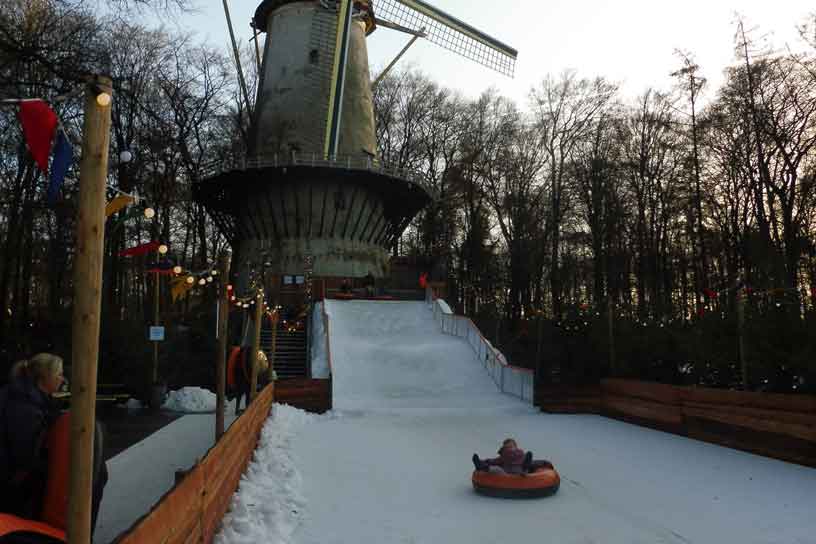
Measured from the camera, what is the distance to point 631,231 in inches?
1164

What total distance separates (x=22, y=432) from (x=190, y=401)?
1207 centimetres

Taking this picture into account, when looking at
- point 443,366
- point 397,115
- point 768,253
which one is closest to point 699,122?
point 768,253

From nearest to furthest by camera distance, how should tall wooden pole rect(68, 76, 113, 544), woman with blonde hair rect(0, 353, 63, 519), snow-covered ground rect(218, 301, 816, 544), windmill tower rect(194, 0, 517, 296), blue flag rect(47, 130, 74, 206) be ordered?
1. tall wooden pole rect(68, 76, 113, 544)
2. woman with blonde hair rect(0, 353, 63, 519)
3. blue flag rect(47, 130, 74, 206)
4. snow-covered ground rect(218, 301, 816, 544)
5. windmill tower rect(194, 0, 517, 296)

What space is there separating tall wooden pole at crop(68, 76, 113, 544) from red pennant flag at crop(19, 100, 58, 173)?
0.76m

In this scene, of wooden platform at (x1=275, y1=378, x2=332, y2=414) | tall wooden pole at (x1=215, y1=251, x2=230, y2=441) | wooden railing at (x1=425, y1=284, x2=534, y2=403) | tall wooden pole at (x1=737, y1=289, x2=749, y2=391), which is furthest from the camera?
wooden railing at (x1=425, y1=284, x2=534, y2=403)

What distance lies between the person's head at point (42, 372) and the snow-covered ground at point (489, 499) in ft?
6.40

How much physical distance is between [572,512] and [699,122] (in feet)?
61.1

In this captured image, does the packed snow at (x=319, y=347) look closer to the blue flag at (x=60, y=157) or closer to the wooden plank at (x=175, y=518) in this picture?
the wooden plank at (x=175, y=518)

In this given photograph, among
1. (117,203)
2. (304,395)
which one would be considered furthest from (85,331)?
(304,395)

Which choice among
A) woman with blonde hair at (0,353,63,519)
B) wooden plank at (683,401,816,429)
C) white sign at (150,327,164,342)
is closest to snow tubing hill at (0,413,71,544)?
woman with blonde hair at (0,353,63,519)

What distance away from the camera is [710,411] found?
1045 cm

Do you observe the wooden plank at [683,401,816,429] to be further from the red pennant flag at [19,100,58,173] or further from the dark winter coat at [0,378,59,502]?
the red pennant flag at [19,100,58,173]

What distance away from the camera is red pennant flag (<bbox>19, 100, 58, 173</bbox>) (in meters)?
3.58

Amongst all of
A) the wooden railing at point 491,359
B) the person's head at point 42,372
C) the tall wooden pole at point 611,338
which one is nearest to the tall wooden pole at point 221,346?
the person's head at point 42,372
